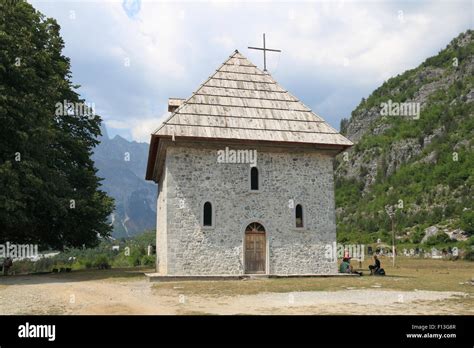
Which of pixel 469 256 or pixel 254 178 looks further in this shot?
pixel 469 256

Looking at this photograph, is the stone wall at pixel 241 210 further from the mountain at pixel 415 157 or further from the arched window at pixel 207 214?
the mountain at pixel 415 157

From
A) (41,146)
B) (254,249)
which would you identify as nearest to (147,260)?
(41,146)

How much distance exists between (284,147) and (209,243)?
202 inches

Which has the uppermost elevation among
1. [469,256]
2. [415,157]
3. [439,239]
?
[415,157]

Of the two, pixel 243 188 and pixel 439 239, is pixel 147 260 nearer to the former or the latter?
pixel 243 188

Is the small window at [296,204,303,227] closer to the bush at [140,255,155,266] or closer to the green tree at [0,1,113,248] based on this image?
the green tree at [0,1,113,248]

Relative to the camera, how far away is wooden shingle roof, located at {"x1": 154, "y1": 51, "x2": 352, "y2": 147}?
20.0 m

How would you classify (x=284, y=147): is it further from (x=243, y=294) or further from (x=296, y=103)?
(x=243, y=294)

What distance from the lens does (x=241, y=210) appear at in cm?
2005

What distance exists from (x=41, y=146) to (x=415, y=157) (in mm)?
59764

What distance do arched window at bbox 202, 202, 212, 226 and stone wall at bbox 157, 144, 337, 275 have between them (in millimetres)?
207

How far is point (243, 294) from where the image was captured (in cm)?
1346

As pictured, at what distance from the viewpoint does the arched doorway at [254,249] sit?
20.0 m

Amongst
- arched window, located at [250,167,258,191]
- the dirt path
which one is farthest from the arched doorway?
the dirt path
